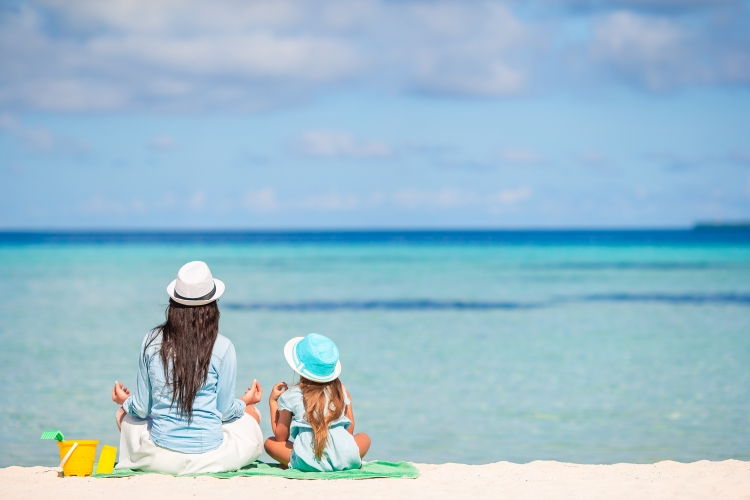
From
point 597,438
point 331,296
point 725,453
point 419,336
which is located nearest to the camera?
point 725,453

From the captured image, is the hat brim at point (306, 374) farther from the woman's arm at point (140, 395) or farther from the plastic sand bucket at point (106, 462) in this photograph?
the plastic sand bucket at point (106, 462)

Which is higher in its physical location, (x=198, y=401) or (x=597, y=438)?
(x=597, y=438)

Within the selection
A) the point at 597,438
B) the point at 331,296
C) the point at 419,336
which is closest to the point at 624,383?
the point at 597,438

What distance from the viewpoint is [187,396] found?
498 centimetres

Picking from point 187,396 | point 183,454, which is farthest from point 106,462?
point 187,396

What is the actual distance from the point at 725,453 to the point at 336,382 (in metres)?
4.29

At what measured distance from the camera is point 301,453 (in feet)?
17.4

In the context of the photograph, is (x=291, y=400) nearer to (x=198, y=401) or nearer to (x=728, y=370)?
(x=198, y=401)

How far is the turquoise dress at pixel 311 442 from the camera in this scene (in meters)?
5.25

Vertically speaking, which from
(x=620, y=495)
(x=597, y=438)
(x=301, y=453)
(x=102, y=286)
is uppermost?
(x=102, y=286)

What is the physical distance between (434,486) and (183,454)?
156 centimetres

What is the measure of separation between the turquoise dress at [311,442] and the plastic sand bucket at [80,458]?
1.25m

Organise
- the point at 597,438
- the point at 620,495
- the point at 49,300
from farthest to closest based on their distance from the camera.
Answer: the point at 49,300 < the point at 597,438 < the point at 620,495

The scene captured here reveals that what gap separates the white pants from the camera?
518cm
